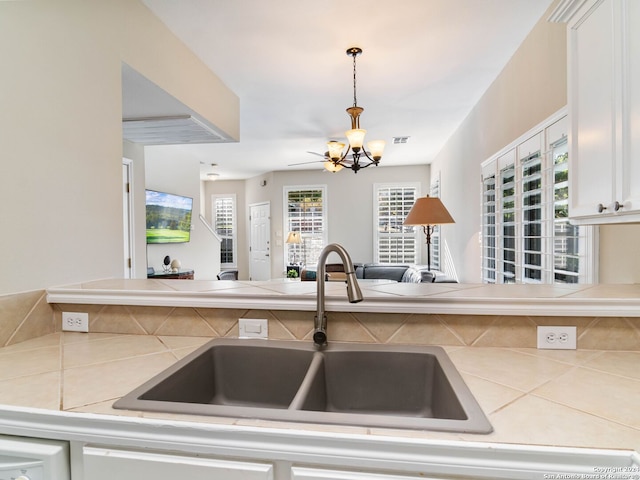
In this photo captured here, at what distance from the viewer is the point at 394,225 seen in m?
7.17

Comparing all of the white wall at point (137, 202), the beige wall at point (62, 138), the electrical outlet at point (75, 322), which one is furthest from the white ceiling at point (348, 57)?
the electrical outlet at point (75, 322)

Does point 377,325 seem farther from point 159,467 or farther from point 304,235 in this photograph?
point 304,235

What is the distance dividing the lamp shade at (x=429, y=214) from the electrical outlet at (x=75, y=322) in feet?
9.18

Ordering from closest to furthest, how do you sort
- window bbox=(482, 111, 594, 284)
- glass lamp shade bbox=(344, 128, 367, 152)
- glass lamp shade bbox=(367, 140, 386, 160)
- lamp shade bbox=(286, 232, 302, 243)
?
1. window bbox=(482, 111, 594, 284)
2. glass lamp shade bbox=(344, 128, 367, 152)
3. glass lamp shade bbox=(367, 140, 386, 160)
4. lamp shade bbox=(286, 232, 302, 243)

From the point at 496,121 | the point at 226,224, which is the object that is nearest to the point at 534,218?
the point at 496,121

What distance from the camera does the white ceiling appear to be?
7.34 feet

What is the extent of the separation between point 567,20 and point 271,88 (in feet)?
8.40

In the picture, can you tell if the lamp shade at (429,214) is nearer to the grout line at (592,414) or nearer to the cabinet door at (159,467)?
the grout line at (592,414)

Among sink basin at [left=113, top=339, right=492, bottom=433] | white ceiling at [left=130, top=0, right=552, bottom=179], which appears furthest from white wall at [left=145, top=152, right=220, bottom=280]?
sink basin at [left=113, top=339, right=492, bottom=433]

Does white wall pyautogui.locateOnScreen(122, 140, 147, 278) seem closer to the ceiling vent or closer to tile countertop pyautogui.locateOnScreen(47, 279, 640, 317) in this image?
the ceiling vent

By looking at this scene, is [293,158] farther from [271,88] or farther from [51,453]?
[51,453]

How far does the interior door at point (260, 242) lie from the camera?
7.84 meters

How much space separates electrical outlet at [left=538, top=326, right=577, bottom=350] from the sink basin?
33 centimetres

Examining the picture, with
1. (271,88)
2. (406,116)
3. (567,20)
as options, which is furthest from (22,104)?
(406,116)
